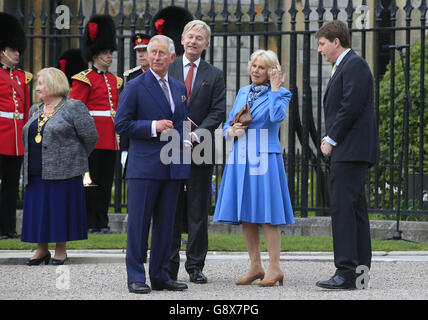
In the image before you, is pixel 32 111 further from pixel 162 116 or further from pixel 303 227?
pixel 303 227

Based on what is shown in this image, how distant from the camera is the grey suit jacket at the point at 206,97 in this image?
24.3ft

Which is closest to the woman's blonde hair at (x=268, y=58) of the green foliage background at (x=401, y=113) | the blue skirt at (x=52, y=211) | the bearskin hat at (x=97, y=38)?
the blue skirt at (x=52, y=211)

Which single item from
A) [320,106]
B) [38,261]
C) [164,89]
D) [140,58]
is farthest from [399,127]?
[164,89]

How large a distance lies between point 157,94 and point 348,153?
1.39m

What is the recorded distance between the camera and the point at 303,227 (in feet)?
33.8

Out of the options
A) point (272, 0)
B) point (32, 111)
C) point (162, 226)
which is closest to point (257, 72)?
point (162, 226)

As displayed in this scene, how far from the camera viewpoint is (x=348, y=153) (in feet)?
22.8

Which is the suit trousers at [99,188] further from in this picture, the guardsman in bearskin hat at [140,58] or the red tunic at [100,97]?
the guardsman in bearskin hat at [140,58]

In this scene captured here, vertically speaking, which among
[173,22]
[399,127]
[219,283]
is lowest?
[219,283]

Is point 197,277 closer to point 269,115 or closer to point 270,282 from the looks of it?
point 270,282

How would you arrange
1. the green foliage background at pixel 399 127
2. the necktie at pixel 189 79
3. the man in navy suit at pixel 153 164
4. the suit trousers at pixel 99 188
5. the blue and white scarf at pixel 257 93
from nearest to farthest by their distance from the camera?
the man in navy suit at pixel 153 164
the blue and white scarf at pixel 257 93
the necktie at pixel 189 79
the suit trousers at pixel 99 188
the green foliage background at pixel 399 127

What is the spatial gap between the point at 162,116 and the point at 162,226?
763 millimetres

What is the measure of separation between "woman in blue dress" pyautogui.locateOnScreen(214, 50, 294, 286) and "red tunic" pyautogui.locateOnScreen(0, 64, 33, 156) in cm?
314

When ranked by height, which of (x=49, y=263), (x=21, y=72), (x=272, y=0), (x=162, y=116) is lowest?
(x=49, y=263)
